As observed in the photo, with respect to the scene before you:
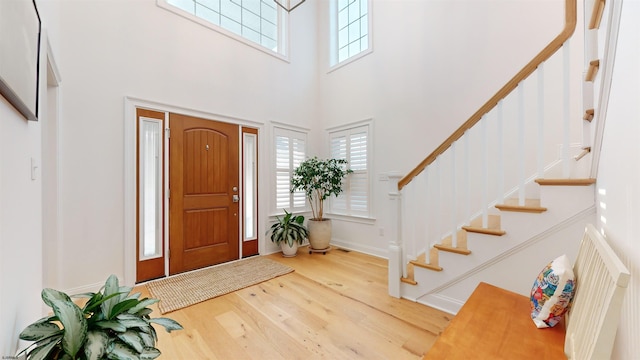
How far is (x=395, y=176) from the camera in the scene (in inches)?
94.4

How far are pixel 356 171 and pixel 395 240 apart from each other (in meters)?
1.77

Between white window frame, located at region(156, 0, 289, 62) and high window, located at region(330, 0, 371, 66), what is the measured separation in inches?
34.1

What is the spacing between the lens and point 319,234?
12.6ft

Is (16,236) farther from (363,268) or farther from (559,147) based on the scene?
(559,147)

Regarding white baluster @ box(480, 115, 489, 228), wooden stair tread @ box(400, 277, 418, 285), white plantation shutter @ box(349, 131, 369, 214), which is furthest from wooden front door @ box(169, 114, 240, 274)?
white baluster @ box(480, 115, 489, 228)

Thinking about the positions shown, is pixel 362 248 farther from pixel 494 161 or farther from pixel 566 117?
pixel 566 117

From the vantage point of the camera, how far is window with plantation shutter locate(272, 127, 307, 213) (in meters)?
4.03

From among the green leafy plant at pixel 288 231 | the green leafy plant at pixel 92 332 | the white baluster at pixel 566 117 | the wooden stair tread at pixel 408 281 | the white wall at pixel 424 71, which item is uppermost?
the white wall at pixel 424 71

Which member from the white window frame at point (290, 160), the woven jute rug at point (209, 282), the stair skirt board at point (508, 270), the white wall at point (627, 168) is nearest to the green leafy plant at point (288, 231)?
the white window frame at point (290, 160)

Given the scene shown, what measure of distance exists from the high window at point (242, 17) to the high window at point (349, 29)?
97cm

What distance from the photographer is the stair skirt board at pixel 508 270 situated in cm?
159

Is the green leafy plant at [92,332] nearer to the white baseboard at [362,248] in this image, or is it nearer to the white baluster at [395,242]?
the white baluster at [395,242]

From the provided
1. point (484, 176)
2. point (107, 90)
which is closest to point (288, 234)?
point (484, 176)

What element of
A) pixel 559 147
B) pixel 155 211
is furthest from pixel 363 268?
pixel 155 211
